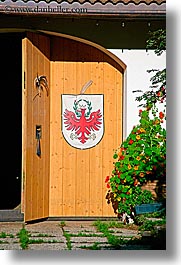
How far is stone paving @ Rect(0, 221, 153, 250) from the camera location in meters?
7.21

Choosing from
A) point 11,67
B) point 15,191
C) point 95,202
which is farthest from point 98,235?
point 11,67

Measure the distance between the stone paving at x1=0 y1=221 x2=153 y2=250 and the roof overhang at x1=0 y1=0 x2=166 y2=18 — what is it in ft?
8.16

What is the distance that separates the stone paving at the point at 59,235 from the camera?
721cm

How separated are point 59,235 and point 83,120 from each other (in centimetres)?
186

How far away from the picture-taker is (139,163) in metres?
8.73

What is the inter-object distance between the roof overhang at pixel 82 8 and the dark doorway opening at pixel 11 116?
3635 mm

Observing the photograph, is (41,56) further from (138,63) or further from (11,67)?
(11,67)

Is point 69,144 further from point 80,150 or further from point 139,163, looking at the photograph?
point 139,163

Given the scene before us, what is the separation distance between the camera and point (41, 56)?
913 centimetres

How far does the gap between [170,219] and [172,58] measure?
1.28 metres

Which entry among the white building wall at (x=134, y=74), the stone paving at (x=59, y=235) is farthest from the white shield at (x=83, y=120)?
the stone paving at (x=59, y=235)

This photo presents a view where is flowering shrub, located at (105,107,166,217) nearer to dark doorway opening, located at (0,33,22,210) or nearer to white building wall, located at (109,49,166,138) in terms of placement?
white building wall, located at (109,49,166,138)

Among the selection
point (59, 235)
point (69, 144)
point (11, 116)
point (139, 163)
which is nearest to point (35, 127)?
point (69, 144)

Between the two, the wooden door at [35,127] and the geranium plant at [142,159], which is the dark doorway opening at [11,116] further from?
the geranium plant at [142,159]
